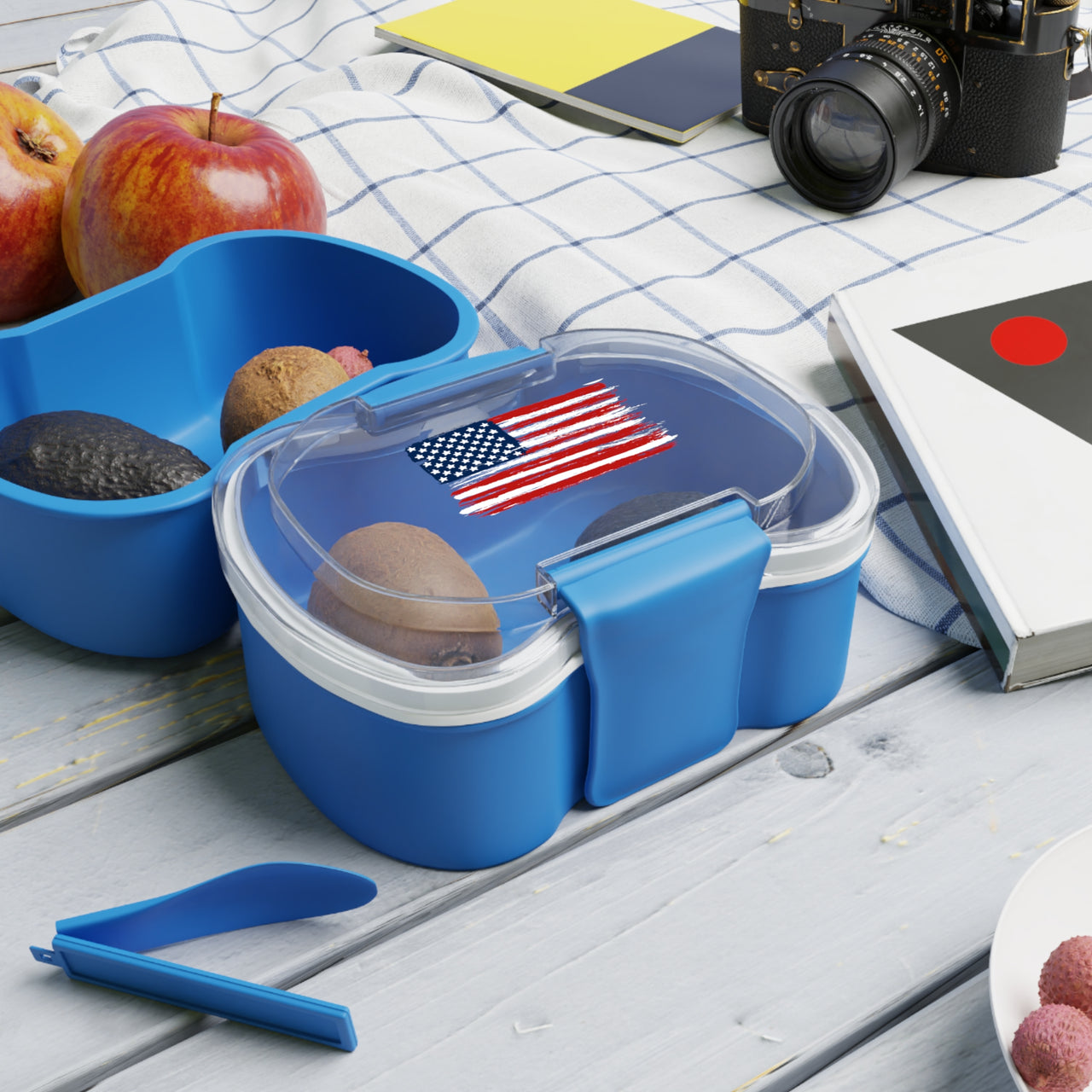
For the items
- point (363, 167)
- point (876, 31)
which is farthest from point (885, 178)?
point (363, 167)

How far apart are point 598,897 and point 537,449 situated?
140 millimetres

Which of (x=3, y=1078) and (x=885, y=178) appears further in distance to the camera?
(x=885, y=178)

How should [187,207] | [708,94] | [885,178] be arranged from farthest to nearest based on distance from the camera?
[708,94] → [885,178] → [187,207]

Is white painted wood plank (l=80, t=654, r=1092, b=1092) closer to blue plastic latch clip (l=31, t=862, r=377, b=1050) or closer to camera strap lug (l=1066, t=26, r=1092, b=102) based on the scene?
blue plastic latch clip (l=31, t=862, r=377, b=1050)

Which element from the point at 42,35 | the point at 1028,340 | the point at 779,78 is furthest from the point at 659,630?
the point at 42,35

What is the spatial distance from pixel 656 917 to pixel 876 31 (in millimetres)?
524

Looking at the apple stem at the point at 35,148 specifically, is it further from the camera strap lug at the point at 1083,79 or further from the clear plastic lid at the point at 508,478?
the camera strap lug at the point at 1083,79

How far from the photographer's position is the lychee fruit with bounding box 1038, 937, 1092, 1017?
0.27 meters

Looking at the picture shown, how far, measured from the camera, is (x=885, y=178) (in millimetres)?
645

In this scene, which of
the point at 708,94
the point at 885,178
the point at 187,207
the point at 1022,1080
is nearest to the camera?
the point at 1022,1080

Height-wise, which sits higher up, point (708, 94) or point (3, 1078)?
point (708, 94)

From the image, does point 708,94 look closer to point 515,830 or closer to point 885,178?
point 885,178

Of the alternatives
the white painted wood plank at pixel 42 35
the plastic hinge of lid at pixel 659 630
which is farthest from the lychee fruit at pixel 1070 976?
the white painted wood plank at pixel 42 35

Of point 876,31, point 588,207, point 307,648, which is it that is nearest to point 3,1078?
point 307,648
